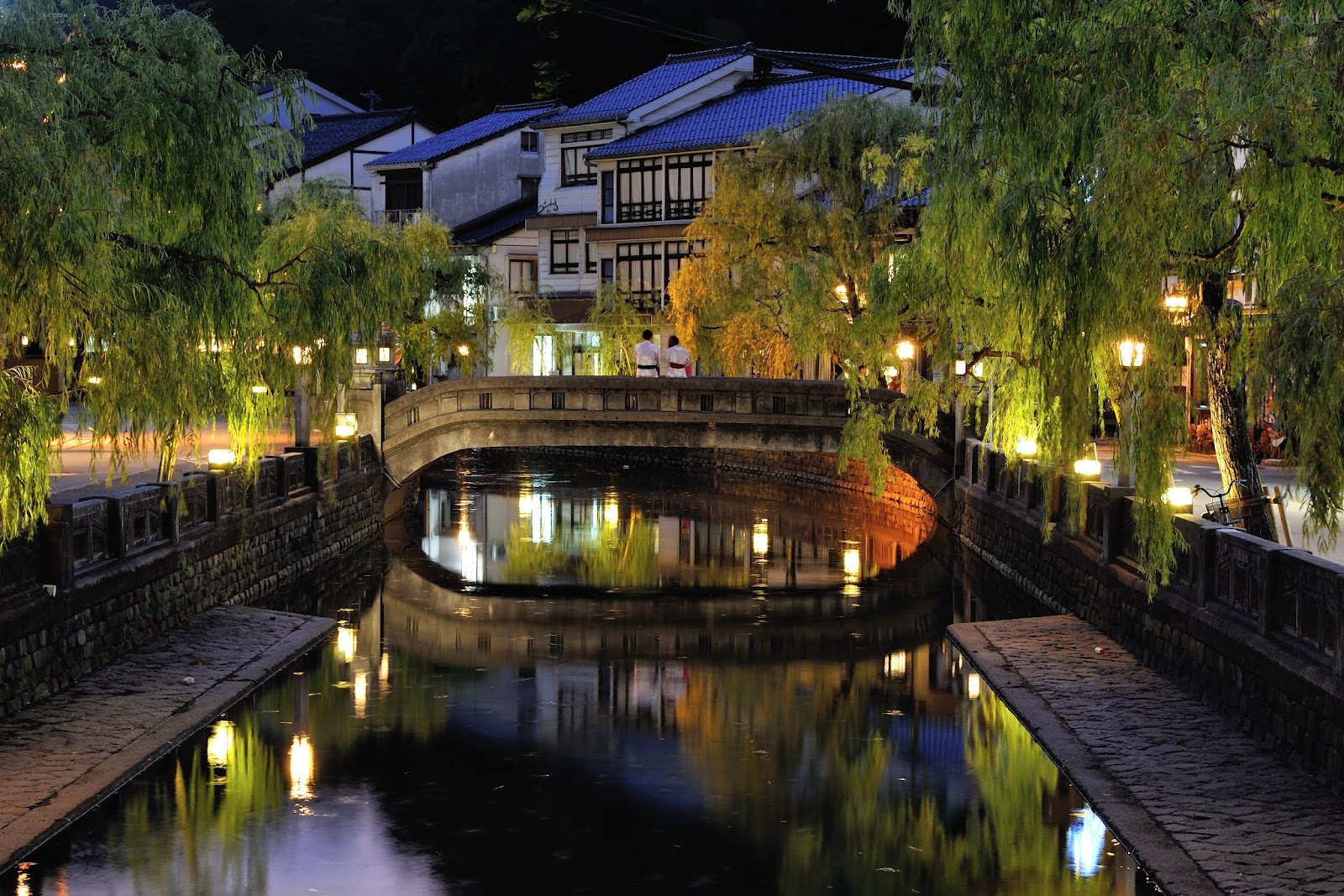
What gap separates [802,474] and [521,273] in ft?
64.8

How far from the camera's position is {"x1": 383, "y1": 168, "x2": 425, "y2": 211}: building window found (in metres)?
66.4

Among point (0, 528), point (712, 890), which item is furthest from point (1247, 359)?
point (0, 528)

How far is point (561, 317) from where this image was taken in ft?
202

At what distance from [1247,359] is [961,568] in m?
16.5

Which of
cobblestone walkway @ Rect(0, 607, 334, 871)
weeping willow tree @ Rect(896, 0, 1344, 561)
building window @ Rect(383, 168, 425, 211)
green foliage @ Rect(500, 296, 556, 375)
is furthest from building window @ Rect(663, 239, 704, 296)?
weeping willow tree @ Rect(896, 0, 1344, 561)

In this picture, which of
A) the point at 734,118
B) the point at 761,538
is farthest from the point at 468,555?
the point at 734,118

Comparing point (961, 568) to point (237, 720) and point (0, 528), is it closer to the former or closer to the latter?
point (237, 720)

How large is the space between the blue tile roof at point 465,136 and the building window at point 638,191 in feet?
25.4

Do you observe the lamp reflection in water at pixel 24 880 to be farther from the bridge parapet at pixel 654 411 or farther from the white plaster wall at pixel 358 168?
the white plaster wall at pixel 358 168

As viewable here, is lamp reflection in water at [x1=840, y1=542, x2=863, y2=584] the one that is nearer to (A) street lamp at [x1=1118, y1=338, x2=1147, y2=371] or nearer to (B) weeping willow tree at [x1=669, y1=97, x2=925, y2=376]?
(B) weeping willow tree at [x1=669, y1=97, x2=925, y2=376]

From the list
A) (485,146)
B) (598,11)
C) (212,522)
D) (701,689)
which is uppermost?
(485,146)

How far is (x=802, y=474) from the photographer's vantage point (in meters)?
49.2

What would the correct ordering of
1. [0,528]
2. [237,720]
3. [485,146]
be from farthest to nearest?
[485,146]
[237,720]
[0,528]

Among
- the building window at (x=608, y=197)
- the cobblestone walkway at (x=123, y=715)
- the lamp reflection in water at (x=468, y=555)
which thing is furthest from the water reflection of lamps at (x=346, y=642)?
the building window at (x=608, y=197)
